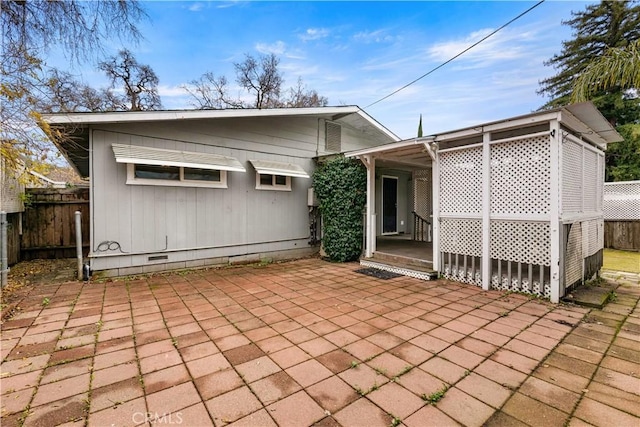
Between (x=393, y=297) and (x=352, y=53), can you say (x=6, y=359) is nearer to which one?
(x=393, y=297)

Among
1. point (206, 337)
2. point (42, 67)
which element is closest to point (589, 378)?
point (206, 337)

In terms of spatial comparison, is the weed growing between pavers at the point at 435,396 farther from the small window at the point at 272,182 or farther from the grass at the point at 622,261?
the grass at the point at 622,261

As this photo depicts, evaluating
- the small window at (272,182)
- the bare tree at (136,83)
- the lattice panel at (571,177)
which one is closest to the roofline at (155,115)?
the small window at (272,182)

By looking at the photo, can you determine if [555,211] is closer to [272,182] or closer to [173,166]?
[272,182]

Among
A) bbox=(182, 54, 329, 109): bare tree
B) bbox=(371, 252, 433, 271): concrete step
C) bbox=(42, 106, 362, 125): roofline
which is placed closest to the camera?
bbox=(42, 106, 362, 125): roofline

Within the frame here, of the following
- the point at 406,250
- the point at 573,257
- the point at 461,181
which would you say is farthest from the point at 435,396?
the point at 406,250

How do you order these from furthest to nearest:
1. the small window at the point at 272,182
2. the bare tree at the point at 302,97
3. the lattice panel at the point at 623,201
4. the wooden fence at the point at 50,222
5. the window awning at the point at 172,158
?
the bare tree at the point at 302,97 → the lattice panel at the point at 623,201 → the small window at the point at 272,182 → the wooden fence at the point at 50,222 → the window awning at the point at 172,158

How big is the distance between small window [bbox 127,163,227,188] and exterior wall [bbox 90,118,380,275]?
0.12m

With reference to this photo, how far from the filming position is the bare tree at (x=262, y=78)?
1612 centimetres

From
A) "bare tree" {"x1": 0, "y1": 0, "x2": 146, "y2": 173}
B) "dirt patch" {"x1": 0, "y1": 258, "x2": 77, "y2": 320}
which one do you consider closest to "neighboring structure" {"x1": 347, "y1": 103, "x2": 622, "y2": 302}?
"bare tree" {"x1": 0, "y1": 0, "x2": 146, "y2": 173}

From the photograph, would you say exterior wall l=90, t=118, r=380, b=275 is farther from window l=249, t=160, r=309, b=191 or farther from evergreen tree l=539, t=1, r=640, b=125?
evergreen tree l=539, t=1, r=640, b=125

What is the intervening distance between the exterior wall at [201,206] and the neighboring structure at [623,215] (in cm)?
962

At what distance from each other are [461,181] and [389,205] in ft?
15.9

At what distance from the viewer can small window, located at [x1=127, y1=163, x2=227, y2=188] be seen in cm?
535
